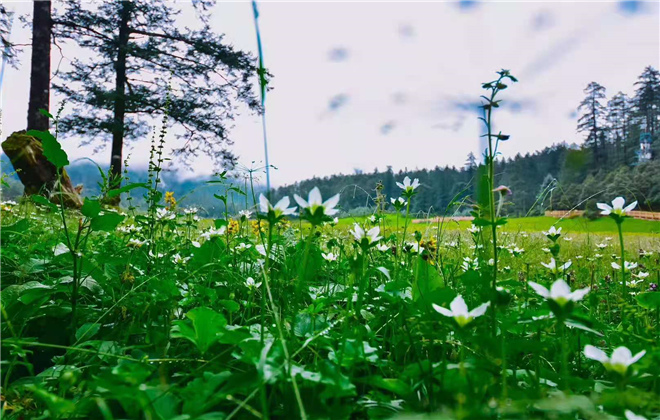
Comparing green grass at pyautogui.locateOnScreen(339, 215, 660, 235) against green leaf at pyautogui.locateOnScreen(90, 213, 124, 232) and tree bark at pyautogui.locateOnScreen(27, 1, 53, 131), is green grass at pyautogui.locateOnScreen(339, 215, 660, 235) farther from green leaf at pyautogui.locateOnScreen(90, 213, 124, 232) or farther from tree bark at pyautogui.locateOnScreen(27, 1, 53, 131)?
tree bark at pyautogui.locateOnScreen(27, 1, 53, 131)

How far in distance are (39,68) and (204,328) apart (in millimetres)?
11170

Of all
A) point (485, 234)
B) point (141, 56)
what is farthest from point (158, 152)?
point (141, 56)

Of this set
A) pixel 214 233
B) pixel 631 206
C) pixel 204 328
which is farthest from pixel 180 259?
pixel 631 206

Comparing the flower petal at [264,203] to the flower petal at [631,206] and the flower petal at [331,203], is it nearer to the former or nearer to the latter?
the flower petal at [331,203]

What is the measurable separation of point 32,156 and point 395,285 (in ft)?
33.2

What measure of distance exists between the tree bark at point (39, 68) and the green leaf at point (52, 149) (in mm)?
9645

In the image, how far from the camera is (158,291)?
3.94ft

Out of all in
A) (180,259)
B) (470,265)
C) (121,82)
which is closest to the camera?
(470,265)

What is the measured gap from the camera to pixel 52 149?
3.43 ft

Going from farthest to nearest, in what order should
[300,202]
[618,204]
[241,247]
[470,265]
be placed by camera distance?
[241,247], [470,265], [618,204], [300,202]

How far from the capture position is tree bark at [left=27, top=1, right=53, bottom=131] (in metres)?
8.91

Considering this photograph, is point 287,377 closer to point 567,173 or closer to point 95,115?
point 567,173

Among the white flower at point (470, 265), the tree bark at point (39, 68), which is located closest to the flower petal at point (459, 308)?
the white flower at point (470, 265)

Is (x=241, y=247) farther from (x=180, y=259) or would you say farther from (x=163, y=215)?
(x=163, y=215)
